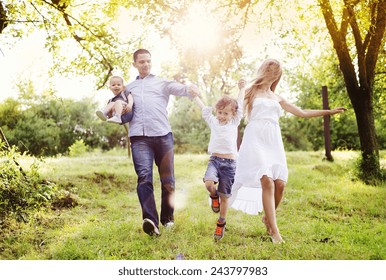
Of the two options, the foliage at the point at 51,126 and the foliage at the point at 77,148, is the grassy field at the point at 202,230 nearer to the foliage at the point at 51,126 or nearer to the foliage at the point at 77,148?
the foliage at the point at 77,148

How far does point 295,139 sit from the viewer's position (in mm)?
31500

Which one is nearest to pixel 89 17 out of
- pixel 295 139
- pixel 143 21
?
pixel 143 21

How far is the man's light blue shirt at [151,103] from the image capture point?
4.97 m

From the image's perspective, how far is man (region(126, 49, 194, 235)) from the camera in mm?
4883

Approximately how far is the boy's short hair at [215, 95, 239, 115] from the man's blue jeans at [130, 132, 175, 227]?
27.6 inches

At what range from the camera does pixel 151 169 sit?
488 centimetres

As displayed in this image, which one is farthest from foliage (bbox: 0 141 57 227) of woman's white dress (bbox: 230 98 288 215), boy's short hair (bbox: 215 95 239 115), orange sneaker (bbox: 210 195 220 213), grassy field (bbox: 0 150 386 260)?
woman's white dress (bbox: 230 98 288 215)

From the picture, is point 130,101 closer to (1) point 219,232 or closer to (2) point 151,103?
(2) point 151,103

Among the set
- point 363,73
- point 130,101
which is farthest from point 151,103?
point 363,73

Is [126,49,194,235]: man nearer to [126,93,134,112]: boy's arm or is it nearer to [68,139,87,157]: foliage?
[126,93,134,112]: boy's arm

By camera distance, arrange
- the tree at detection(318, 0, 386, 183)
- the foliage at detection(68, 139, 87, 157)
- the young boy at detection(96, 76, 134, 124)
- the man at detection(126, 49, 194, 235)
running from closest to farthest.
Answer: the young boy at detection(96, 76, 134, 124) < the man at detection(126, 49, 194, 235) < the tree at detection(318, 0, 386, 183) < the foliage at detection(68, 139, 87, 157)

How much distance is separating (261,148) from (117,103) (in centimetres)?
158
